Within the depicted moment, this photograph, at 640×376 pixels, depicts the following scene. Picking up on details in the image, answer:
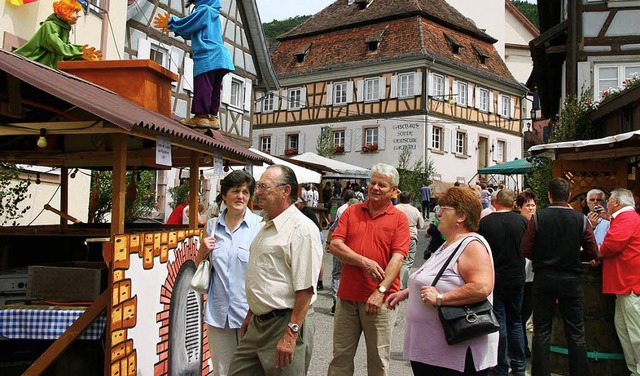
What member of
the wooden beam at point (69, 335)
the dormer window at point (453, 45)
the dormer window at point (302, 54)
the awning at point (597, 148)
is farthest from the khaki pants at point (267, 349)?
the dormer window at point (302, 54)

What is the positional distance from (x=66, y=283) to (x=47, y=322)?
1.59 feet

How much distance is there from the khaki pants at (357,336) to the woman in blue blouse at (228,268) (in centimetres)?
77

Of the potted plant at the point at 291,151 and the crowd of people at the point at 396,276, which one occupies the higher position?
the potted plant at the point at 291,151

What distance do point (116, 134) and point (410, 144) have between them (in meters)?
31.2

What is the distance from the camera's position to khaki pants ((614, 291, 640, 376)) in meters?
6.27

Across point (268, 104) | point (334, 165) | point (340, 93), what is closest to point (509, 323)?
point (334, 165)

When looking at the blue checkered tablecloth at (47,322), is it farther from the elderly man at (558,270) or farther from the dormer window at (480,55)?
the dormer window at (480,55)

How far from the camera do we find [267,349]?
389 centimetres

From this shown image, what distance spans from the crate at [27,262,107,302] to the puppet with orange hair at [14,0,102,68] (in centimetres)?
225

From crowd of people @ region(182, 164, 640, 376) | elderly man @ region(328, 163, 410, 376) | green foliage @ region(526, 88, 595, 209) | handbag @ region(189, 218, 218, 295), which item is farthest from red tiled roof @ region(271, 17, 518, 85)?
handbag @ region(189, 218, 218, 295)

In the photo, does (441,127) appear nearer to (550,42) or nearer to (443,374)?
(550,42)

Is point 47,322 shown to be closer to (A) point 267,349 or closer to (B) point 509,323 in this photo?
(A) point 267,349

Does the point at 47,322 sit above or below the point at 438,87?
below

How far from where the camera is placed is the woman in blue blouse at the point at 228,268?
15.6 feet
